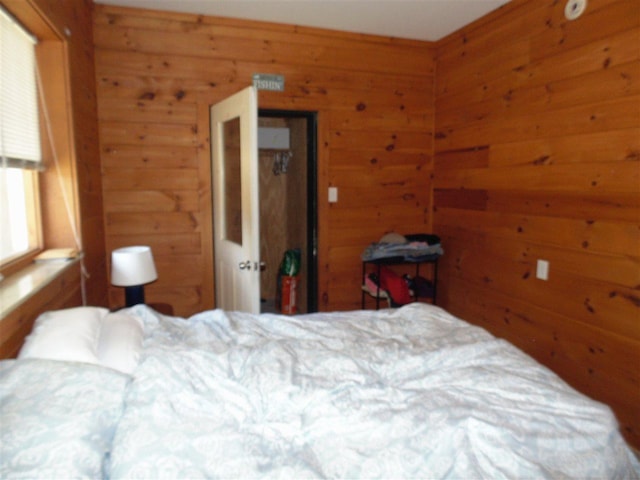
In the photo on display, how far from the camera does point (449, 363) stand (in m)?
1.63

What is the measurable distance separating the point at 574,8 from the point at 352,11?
1.34 metres

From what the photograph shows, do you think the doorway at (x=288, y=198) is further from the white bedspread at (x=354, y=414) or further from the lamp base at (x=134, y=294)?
the white bedspread at (x=354, y=414)

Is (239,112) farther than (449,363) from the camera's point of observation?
Yes

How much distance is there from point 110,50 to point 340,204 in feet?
6.30

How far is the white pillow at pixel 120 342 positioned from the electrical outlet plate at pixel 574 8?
8.78 feet

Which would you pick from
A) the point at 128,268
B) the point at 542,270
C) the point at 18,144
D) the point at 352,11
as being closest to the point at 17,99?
the point at 18,144

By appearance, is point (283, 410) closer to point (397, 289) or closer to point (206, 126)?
point (397, 289)

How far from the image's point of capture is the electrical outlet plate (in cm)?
234

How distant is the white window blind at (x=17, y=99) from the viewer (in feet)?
5.64

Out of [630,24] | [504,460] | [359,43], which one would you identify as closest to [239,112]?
[359,43]

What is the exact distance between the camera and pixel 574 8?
2395mm

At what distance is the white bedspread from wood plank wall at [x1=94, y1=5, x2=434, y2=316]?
1.49 meters

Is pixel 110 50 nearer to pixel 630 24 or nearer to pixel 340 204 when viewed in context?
pixel 340 204

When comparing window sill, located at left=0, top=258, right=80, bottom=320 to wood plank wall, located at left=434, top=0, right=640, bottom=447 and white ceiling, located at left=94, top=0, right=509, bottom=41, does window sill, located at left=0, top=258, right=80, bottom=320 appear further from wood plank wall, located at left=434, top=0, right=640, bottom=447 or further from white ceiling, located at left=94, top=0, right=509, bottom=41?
wood plank wall, located at left=434, top=0, right=640, bottom=447
